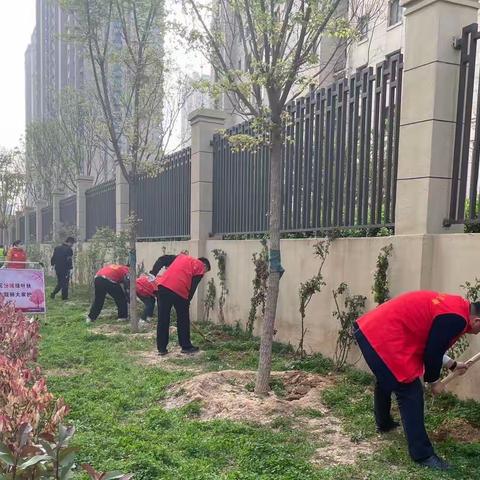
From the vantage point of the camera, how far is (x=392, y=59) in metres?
5.41

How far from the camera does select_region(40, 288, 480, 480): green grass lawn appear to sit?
3.27m

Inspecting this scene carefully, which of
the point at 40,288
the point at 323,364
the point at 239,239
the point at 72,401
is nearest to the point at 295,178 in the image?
the point at 239,239

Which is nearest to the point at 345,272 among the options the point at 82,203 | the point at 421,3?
the point at 421,3

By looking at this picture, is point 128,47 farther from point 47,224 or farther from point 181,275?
point 47,224

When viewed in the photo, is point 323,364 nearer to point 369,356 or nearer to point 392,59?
point 369,356

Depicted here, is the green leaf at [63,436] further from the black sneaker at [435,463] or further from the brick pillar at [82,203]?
the brick pillar at [82,203]

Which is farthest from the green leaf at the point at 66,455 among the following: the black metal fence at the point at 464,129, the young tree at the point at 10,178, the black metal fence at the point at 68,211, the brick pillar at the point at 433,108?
the young tree at the point at 10,178

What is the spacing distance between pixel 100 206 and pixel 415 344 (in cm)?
1396

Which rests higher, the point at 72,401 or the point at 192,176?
the point at 192,176

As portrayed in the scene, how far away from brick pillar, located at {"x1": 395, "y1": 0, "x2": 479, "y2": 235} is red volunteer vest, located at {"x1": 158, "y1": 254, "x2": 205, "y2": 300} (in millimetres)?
3148

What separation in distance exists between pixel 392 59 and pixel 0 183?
24488 millimetres

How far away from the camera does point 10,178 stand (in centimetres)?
2514

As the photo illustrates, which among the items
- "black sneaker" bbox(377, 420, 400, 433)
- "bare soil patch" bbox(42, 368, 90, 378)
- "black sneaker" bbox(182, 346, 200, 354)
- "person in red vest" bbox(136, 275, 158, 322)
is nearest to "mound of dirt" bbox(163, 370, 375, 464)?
"black sneaker" bbox(377, 420, 400, 433)

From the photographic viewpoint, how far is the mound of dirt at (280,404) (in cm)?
374
